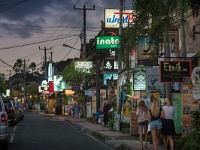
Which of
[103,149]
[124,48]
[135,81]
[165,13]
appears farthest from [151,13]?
[135,81]

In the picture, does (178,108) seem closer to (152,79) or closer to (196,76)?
(152,79)

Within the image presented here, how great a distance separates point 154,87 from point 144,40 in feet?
7.51

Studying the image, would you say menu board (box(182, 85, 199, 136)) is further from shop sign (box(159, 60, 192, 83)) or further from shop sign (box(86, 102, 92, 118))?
shop sign (box(86, 102, 92, 118))

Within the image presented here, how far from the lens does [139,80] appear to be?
25188 millimetres

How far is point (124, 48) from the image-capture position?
19047mm

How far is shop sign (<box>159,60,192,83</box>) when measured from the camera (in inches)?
651

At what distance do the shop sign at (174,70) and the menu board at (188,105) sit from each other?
0.52m

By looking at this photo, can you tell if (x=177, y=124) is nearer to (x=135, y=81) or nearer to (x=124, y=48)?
(x=124, y=48)

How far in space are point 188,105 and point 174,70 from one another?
4.24 ft

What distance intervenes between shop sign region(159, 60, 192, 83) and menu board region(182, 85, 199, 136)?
52 centimetres

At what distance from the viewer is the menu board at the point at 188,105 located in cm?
1627

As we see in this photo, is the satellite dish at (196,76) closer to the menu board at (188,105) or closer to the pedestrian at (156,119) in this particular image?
the pedestrian at (156,119)

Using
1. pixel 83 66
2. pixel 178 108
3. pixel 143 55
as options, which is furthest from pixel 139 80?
pixel 83 66

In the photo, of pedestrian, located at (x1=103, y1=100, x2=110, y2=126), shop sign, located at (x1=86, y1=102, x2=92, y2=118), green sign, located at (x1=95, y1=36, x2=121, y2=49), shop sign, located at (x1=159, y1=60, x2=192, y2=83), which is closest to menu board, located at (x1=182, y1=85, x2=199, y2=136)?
shop sign, located at (x1=159, y1=60, x2=192, y2=83)
